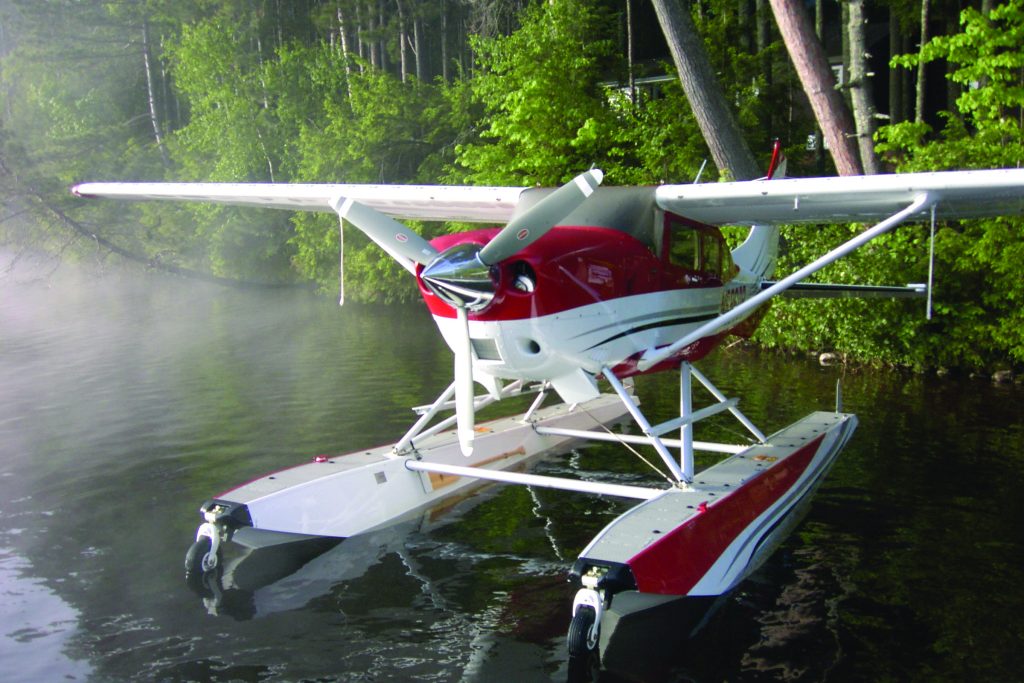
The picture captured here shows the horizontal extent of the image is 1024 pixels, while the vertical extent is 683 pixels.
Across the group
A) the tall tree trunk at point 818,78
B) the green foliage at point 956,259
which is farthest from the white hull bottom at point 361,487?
the tall tree trunk at point 818,78

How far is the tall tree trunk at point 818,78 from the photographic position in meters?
13.2

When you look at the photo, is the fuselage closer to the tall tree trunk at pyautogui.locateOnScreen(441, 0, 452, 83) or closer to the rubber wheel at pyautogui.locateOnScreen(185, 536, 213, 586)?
the rubber wheel at pyautogui.locateOnScreen(185, 536, 213, 586)

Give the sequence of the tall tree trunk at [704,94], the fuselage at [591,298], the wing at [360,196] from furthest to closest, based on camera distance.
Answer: the tall tree trunk at [704,94], the wing at [360,196], the fuselage at [591,298]

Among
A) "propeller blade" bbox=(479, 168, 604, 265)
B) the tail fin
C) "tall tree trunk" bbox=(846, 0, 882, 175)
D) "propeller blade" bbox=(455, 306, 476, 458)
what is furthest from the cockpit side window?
"tall tree trunk" bbox=(846, 0, 882, 175)

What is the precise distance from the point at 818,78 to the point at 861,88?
65 centimetres

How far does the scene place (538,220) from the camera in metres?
4.93

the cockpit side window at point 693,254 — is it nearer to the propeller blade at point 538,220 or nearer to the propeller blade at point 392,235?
the propeller blade at point 538,220

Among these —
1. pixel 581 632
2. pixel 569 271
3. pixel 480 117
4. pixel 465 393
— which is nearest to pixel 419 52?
pixel 480 117

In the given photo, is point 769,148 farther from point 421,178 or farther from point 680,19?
point 421,178

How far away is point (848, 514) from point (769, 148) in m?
13.7

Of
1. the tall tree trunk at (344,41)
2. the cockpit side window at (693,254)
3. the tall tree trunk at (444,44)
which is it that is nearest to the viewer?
the cockpit side window at (693,254)

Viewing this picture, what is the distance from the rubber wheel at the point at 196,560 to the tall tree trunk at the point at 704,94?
35.1 ft

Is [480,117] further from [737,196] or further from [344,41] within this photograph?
[737,196]

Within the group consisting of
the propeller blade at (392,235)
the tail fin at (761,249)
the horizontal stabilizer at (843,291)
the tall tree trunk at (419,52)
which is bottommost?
the horizontal stabilizer at (843,291)
